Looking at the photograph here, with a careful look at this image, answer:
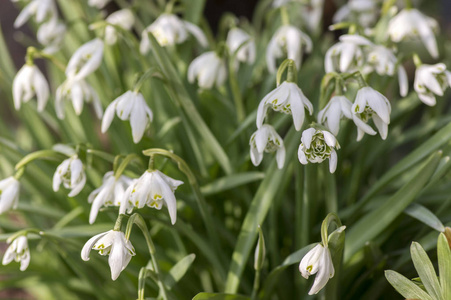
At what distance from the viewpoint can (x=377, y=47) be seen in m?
1.37

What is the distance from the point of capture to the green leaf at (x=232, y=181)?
1.32 meters

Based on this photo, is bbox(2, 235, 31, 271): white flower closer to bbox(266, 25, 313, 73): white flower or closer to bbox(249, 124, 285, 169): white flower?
bbox(249, 124, 285, 169): white flower

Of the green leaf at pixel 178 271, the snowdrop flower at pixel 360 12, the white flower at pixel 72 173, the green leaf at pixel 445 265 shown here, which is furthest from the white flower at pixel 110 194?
the snowdrop flower at pixel 360 12

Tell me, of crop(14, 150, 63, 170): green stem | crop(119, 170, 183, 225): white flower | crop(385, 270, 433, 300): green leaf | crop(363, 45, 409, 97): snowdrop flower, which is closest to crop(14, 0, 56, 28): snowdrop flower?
crop(14, 150, 63, 170): green stem

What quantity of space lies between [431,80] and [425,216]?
14.0 inches

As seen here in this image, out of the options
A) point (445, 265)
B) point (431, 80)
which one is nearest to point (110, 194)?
point (445, 265)

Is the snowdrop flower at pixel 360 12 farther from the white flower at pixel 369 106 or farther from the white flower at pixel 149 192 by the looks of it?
the white flower at pixel 149 192

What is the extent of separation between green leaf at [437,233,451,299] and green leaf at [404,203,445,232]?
167 mm

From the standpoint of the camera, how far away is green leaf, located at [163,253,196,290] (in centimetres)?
117

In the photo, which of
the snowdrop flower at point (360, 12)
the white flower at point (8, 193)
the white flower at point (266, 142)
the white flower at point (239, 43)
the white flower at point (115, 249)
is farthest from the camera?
the snowdrop flower at point (360, 12)

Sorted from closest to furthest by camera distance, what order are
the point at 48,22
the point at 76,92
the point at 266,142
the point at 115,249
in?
the point at 115,249 < the point at 266,142 < the point at 76,92 < the point at 48,22

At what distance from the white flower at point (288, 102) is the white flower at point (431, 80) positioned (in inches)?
16.6

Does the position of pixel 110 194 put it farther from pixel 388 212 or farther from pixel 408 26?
pixel 408 26

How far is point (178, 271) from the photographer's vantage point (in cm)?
119
